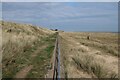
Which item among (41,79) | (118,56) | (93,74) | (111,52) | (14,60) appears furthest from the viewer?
(111,52)

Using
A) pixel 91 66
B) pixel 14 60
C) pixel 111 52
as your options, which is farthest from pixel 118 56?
pixel 14 60

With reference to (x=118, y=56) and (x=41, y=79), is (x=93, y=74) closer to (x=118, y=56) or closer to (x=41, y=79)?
(x=41, y=79)

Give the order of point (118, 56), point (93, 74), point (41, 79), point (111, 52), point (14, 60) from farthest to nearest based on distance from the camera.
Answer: point (111, 52) < point (118, 56) < point (14, 60) < point (93, 74) < point (41, 79)

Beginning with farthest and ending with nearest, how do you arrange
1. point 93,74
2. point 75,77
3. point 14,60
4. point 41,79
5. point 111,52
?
point 111,52 → point 14,60 → point 93,74 → point 75,77 → point 41,79

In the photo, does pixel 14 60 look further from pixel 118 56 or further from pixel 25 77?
pixel 118 56

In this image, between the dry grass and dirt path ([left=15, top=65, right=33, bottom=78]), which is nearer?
dirt path ([left=15, top=65, right=33, bottom=78])

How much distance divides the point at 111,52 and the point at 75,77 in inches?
492

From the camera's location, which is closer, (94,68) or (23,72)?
(23,72)

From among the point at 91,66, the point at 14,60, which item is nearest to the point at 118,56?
the point at 91,66

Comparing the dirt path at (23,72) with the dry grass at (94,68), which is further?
the dry grass at (94,68)

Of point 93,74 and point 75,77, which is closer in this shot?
point 75,77

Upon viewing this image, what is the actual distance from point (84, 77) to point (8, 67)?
2932mm

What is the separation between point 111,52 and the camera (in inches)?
941

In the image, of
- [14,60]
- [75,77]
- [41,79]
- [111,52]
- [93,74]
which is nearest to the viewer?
[41,79]
